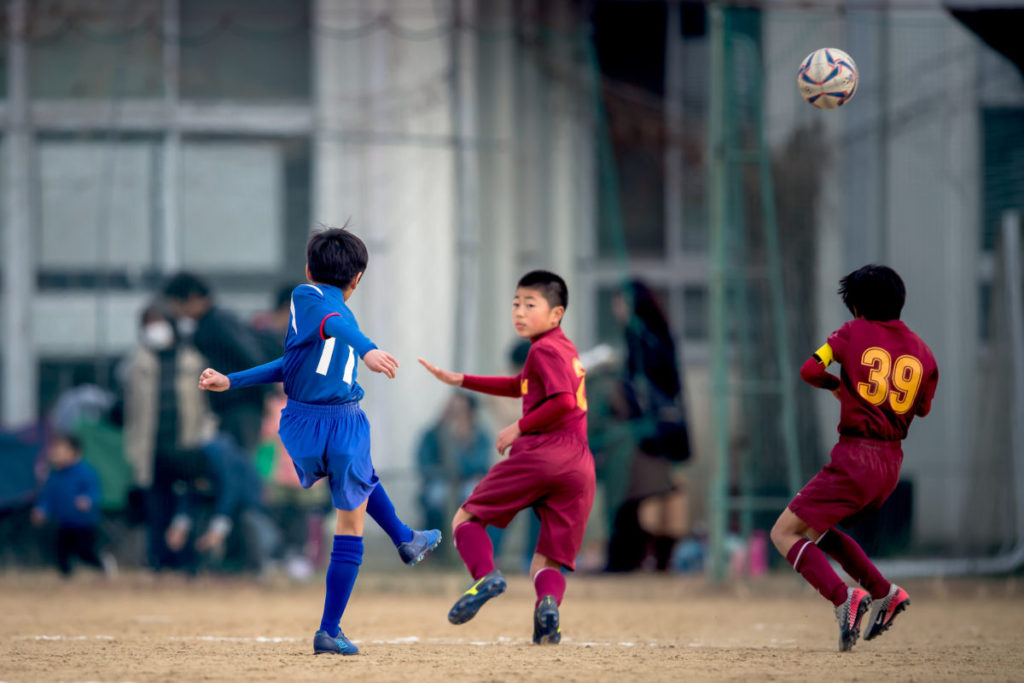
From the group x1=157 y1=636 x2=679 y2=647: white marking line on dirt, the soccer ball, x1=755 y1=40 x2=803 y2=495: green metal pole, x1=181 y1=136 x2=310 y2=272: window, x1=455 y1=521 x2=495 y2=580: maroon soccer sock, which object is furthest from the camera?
x1=181 y1=136 x2=310 y2=272: window

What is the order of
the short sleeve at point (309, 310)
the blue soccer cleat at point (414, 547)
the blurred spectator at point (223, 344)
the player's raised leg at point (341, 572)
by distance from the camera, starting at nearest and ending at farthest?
the short sleeve at point (309, 310) < the player's raised leg at point (341, 572) < the blue soccer cleat at point (414, 547) < the blurred spectator at point (223, 344)

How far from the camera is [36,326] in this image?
12.2 meters

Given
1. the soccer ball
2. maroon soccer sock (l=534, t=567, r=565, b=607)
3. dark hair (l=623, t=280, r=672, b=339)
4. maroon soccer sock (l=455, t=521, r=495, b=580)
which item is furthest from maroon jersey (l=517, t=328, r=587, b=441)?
dark hair (l=623, t=280, r=672, b=339)

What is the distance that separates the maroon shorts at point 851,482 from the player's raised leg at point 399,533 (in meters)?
1.62

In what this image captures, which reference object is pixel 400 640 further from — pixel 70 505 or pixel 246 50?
pixel 246 50

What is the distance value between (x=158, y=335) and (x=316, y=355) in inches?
216

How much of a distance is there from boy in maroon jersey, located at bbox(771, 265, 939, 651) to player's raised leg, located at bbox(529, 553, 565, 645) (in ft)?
3.28

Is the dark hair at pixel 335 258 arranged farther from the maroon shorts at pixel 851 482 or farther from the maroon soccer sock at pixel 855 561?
the maroon soccer sock at pixel 855 561

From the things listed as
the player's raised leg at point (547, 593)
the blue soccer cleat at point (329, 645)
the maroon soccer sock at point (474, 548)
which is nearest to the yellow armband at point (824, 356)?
the player's raised leg at point (547, 593)

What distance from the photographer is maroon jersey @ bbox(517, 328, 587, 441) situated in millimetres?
6008

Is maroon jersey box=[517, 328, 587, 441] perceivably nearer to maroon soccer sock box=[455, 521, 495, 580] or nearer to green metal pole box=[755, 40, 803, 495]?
maroon soccer sock box=[455, 521, 495, 580]

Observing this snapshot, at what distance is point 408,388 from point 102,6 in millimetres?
4210

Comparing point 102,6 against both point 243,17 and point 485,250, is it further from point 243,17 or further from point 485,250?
point 485,250

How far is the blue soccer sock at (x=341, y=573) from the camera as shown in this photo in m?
5.67
